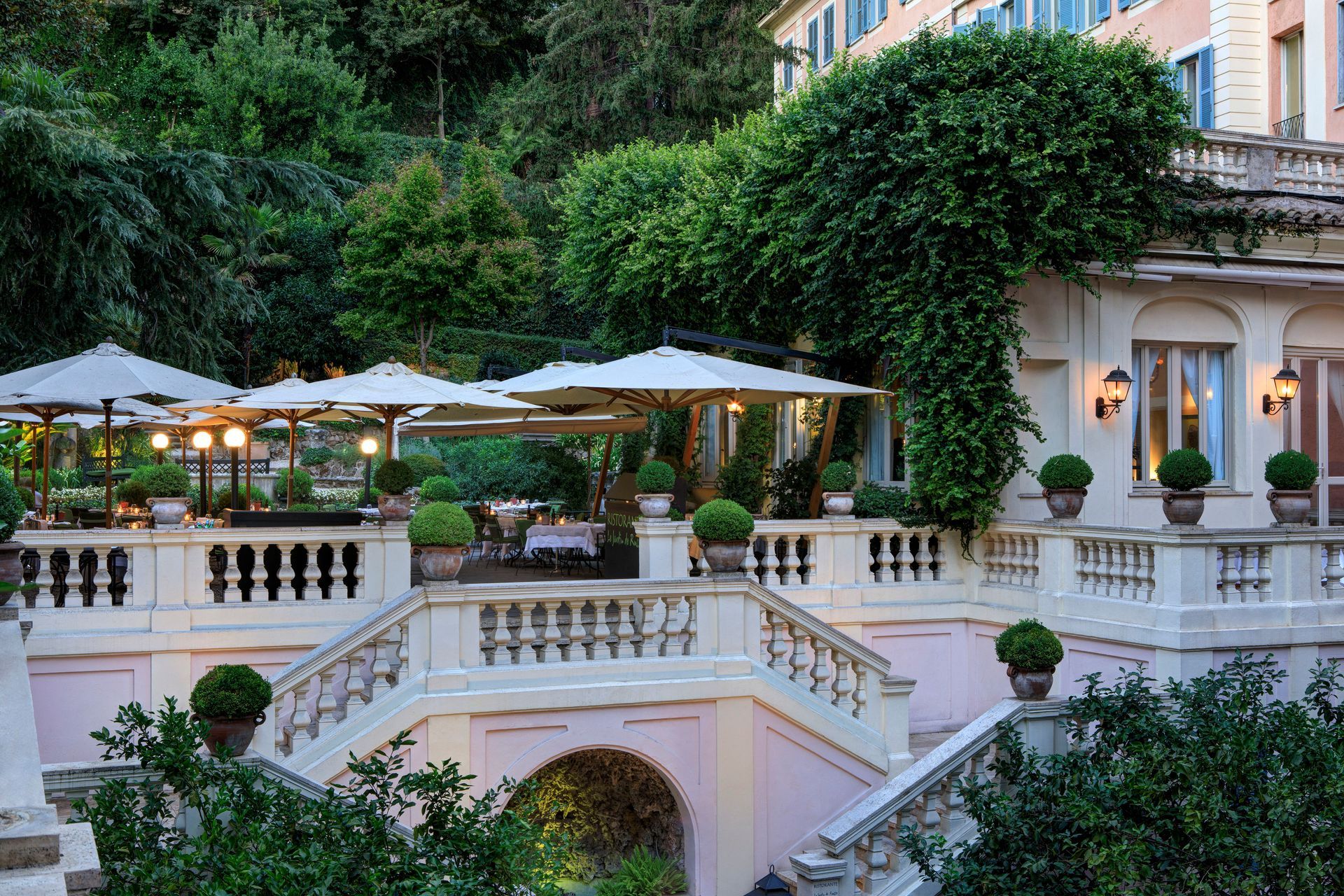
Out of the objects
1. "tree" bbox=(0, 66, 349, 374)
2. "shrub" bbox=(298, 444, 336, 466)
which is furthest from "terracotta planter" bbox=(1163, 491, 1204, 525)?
"shrub" bbox=(298, 444, 336, 466)

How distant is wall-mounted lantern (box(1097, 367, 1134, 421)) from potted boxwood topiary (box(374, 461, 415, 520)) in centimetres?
798

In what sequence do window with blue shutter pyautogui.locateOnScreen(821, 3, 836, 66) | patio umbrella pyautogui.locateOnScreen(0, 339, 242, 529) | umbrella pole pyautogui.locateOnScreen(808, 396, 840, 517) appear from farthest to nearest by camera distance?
window with blue shutter pyautogui.locateOnScreen(821, 3, 836, 66), umbrella pole pyautogui.locateOnScreen(808, 396, 840, 517), patio umbrella pyautogui.locateOnScreen(0, 339, 242, 529)

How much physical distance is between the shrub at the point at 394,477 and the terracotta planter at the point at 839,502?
14.2ft

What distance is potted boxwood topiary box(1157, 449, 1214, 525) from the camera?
10.9 metres

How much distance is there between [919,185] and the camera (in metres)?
12.7

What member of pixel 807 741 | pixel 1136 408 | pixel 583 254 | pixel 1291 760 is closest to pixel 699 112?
pixel 583 254

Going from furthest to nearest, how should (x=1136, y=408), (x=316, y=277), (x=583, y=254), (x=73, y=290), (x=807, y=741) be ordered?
(x=316, y=277) → (x=583, y=254) → (x=73, y=290) → (x=1136, y=408) → (x=807, y=741)

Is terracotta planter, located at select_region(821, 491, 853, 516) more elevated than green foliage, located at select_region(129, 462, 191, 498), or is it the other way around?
green foliage, located at select_region(129, 462, 191, 498)

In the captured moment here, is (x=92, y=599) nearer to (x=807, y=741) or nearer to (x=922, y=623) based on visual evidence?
(x=807, y=741)

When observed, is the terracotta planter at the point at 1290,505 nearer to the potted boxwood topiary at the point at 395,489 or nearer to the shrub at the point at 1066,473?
the shrub at the point at 1066,473

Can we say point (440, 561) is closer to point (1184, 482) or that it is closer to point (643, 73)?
point (1184, 482)

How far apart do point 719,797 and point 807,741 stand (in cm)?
92

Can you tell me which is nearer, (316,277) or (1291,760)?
(1291,760)

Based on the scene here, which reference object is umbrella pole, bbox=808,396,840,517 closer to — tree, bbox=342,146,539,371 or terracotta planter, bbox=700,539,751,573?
terracotta planter, bbox=700,539,751,573
